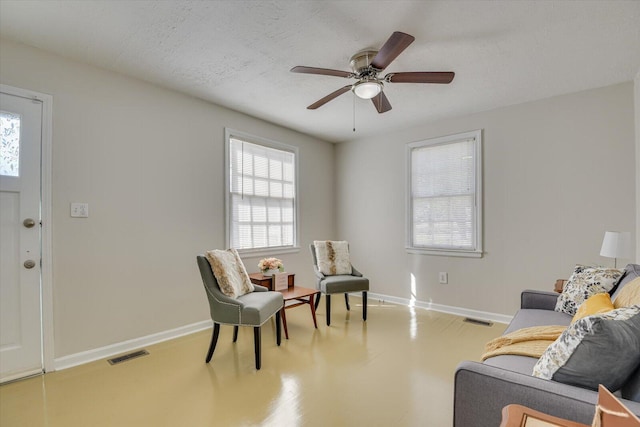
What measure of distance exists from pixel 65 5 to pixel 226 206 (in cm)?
212

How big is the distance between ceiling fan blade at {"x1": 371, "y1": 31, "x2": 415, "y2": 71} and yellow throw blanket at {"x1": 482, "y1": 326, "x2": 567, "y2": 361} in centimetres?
171

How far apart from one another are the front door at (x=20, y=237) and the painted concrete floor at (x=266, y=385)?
0.74ft

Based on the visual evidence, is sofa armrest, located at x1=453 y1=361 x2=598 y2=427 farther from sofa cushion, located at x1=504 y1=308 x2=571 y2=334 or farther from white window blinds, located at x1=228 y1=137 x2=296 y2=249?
white window blinds, located at x1=228 y1=137 x2=296 y2=249

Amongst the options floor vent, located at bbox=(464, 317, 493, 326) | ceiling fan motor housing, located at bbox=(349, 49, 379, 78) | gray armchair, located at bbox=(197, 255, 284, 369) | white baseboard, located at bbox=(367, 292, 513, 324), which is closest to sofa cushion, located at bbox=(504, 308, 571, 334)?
floor vent, located at bbox=(464, 317, 493, 326)

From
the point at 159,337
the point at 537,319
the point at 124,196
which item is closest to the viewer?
the point at 537,319

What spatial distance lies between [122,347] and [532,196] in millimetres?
4333

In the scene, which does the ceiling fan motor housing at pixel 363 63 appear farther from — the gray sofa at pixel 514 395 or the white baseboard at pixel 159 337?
the white baseboard at pixel 159 337

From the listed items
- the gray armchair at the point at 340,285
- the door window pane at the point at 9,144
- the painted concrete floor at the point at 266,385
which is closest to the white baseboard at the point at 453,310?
the painted concrete floor at the point at 266,385

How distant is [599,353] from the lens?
1043mm

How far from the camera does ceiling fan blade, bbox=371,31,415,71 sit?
5.64 feet

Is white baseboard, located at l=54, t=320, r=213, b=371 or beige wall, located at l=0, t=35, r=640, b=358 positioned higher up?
beige wall, located at l=0, t=35, r=640, b=358

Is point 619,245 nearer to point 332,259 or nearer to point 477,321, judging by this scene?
point 477,321

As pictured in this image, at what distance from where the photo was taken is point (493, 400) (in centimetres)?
114

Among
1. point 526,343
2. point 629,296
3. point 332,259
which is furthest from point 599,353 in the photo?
point 332,259
